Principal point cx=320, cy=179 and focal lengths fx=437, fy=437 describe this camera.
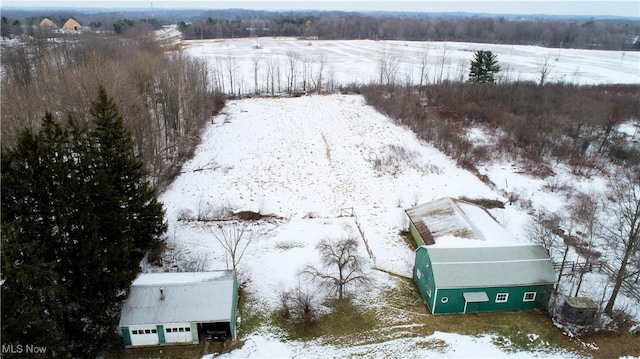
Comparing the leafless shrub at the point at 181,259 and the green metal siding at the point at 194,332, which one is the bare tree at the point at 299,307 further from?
the leafless shrub at the point at 181,259

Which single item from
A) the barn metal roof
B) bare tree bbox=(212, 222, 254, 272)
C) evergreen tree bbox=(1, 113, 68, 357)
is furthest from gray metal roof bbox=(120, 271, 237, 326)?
the barn metal roof

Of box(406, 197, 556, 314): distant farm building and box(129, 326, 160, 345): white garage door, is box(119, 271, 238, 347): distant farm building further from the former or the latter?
box(406, 197, 556, 314): distant farm building

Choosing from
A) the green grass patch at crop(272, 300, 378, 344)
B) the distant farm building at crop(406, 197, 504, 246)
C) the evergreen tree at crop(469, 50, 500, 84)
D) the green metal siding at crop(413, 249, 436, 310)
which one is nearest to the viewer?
the green grass patch at crop(272, 300, 378, 344)

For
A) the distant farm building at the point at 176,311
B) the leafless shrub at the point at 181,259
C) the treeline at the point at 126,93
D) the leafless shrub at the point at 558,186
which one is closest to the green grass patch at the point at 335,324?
the distant farm building at the point at 176,311

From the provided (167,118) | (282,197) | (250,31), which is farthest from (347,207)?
(250,31)

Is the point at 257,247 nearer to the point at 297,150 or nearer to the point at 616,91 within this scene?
the point at 297,150

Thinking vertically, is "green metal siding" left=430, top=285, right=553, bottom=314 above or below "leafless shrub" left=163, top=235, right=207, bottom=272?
above

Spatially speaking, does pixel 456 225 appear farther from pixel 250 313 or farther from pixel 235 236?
pixel 235 236
